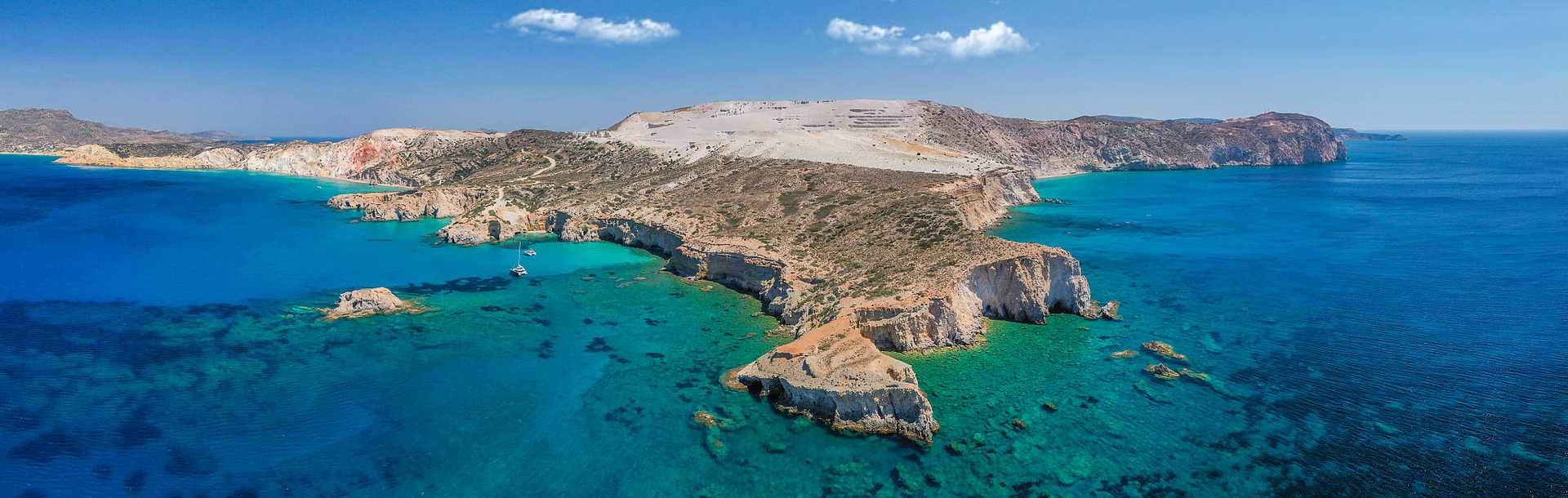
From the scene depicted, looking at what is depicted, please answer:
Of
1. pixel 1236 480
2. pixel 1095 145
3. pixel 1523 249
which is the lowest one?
pixel 1236 480

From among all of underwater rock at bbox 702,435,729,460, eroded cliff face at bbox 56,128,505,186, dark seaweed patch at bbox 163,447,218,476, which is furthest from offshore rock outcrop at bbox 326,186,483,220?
underwater rock at bbox 702,435,729,460

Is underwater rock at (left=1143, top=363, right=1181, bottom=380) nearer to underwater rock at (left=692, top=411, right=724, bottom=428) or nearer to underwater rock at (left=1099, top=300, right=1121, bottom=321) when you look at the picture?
underwater rock at (left=1099, top=300, right=1121, bottom=321)

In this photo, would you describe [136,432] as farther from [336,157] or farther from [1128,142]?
[1128,142]

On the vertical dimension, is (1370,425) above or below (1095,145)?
below

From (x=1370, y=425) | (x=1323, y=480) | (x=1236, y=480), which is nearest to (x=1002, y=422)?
(x=1236, y=480)

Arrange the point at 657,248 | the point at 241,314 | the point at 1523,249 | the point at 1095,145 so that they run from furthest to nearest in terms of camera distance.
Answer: the point at 1095,145 < the point at 657,248 < the point at 1523,249 < the point at 241,314

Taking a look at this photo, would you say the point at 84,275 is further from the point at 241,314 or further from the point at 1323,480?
the point at 1323,480
